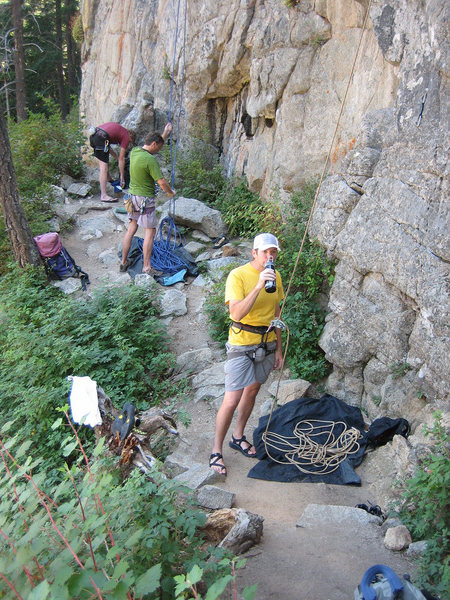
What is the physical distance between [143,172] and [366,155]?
11.0ft

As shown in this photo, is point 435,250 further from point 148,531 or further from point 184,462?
point 148,531

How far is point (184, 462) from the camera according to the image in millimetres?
4711

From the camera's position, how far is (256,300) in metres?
4.27

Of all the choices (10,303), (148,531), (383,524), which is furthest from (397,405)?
(10,303)

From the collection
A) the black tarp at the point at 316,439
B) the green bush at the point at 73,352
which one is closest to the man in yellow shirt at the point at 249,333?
the black tarp at the point at 316,439

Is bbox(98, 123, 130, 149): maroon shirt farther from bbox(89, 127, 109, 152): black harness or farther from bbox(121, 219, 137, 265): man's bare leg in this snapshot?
bbox(121, 219, 137, 265): man's bare leg

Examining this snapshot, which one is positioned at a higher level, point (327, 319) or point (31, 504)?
point (31, 504)

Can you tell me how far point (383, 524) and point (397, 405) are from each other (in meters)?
1.34

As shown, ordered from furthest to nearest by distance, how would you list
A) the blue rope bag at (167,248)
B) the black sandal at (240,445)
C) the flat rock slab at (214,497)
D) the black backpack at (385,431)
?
1. the blue rope bag at (167,248)
2. the black sandal at (240,445)
3. the black backpack at (385,431)
4. the flat rock slab at (214,497)

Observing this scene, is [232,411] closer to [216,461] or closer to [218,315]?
[216,461]

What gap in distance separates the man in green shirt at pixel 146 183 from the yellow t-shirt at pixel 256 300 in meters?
3.61

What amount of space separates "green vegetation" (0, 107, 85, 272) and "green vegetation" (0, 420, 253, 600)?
7.78 m

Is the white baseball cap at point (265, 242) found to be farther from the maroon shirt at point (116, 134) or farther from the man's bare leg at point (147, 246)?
the maroon shirt at point (116, 134)

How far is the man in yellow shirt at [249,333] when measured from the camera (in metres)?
4.16
